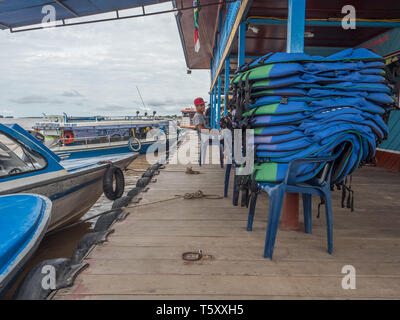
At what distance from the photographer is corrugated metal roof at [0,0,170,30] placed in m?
5.11

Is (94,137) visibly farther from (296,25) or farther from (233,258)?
(233,258)

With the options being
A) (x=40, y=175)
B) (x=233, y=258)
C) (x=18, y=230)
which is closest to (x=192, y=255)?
(x=233, y=258)

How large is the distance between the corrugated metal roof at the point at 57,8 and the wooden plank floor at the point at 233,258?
14.4 feet

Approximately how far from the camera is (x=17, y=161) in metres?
4.12

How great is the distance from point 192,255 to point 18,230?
4.20 feet

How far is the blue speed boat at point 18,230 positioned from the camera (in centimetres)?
163

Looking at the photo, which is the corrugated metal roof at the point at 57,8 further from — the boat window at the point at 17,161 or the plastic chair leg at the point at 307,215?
the plastic chair leg at the point at 307,215

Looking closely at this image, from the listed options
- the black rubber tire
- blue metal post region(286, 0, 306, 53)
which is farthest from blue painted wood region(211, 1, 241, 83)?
the black rubber tire

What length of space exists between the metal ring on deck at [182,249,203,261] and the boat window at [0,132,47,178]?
10.1 ft

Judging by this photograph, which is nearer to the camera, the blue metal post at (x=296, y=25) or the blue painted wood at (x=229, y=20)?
the blue metal post at (x=296, y=25)

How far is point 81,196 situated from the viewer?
5.16 meters

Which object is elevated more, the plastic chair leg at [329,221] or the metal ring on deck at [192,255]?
the plastic chair leg at [329,221]

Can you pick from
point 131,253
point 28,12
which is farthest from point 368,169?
point 28,12

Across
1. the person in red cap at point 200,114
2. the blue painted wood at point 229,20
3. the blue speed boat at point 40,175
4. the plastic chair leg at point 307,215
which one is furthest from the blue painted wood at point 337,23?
the blue speed boat at point 40,175
